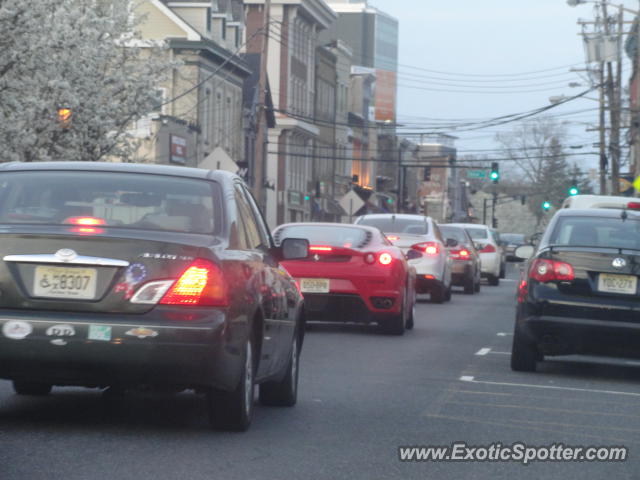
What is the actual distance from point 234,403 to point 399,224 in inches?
648

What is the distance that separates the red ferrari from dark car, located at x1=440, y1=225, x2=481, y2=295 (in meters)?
13.5

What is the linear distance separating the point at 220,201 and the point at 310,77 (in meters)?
73.8

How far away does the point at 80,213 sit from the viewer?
835 cm

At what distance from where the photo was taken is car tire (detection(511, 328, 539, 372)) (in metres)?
13.0

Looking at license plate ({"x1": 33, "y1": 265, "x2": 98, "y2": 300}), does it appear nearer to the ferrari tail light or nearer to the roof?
the roof

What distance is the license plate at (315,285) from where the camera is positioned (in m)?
17.0

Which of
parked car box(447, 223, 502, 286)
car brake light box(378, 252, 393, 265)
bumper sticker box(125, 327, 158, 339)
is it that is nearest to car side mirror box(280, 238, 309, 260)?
bumper sticker box(125, 327, 158, 339)

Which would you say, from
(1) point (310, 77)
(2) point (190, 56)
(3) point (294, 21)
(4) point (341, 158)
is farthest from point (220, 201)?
(4) point (341, 158)

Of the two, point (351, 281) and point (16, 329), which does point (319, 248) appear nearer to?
point (351, 281)

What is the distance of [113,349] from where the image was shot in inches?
304

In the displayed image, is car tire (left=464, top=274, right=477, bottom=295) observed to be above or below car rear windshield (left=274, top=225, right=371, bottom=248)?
below

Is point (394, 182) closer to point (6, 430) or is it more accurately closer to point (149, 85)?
point (149, 85)

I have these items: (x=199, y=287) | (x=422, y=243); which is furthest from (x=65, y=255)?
(x=422, y=243)

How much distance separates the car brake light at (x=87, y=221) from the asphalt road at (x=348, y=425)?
1146mm
